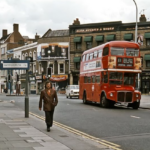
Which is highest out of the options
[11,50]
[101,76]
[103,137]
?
[11,50]

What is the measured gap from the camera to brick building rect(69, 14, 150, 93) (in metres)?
56.3

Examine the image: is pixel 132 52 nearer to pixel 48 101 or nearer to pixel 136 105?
pixel 136 105

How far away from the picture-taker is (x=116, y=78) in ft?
79.4

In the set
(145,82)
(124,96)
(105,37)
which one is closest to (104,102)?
(124,96)

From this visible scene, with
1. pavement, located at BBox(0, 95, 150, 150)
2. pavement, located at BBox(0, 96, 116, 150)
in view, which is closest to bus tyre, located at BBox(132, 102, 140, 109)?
pavement, located at BBox(0, 95, 150, 150)

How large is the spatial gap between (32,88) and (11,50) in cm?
1580

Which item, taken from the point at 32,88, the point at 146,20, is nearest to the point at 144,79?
the point at 146,20

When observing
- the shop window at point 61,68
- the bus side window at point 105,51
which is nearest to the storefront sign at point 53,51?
the shop window at point 61,68

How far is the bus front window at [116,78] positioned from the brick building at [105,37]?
31.1 metres

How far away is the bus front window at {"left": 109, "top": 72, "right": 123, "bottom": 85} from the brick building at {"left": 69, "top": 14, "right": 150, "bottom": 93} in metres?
31.1

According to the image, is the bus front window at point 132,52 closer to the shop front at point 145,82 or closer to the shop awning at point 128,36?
the shop front at point 145,82

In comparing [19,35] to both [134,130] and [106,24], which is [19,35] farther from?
[134,130]

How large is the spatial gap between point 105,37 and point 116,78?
37.6 meters

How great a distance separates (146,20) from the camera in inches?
2389
